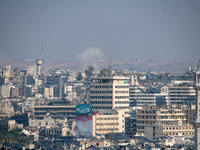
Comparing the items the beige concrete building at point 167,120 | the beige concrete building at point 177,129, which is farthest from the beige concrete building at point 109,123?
the beige concrete building at point 177,129

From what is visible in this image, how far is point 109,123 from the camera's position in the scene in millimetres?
190000

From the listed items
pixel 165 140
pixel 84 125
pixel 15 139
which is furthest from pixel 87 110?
pixel 165 140

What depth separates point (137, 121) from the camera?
630 ft

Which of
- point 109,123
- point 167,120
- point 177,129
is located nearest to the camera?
point 177,129

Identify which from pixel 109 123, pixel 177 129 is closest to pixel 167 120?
pixel 177 129

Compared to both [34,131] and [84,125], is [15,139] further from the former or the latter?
[34,131]

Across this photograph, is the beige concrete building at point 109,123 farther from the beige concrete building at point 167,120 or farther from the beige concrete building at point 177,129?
the beige concrete building at point 177,129

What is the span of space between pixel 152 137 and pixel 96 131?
20.7m

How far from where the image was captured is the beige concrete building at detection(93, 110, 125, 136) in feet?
617

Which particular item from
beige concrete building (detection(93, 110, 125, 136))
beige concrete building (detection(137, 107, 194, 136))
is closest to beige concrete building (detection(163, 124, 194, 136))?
beige concrete building (detection(137, 107, 194, 136))

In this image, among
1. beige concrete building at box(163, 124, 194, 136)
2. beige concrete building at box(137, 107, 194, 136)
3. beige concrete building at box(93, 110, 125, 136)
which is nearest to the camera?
beige concrete building at box(163, 124, 194, 136)

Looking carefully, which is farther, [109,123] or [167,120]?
[167,120]

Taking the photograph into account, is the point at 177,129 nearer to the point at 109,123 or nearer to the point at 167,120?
the point at 167,120

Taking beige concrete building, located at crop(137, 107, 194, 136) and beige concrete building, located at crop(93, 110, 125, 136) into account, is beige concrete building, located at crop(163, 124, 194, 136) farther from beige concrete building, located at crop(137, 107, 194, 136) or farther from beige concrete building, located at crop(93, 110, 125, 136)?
beige concrete building, located at crop(93, 110, 125, 136)
